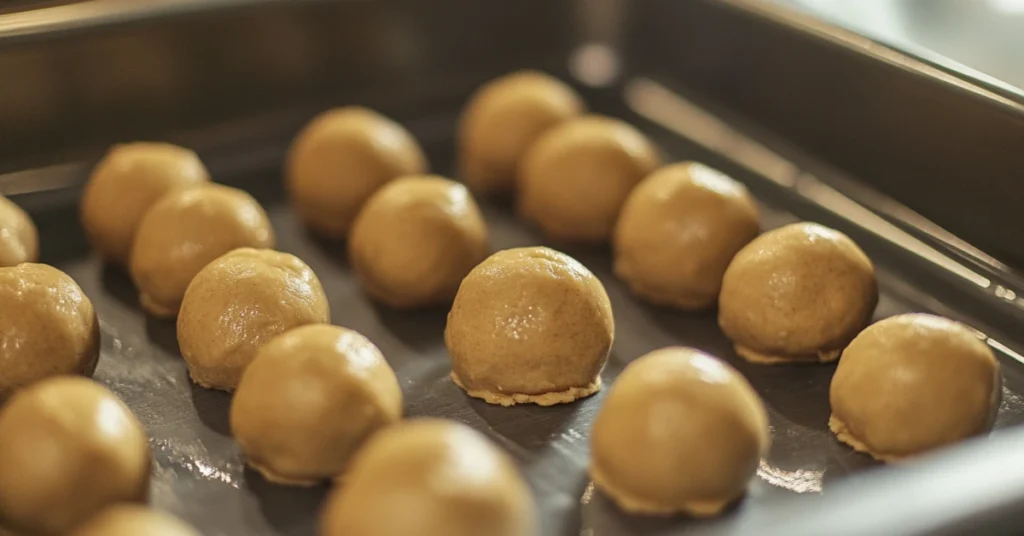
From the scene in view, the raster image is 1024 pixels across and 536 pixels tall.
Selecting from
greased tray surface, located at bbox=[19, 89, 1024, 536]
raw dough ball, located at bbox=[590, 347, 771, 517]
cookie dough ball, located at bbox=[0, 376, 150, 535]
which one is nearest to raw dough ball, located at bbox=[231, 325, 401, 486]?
greased tray surface, located at bbox=[19, 89, 1024, 536]

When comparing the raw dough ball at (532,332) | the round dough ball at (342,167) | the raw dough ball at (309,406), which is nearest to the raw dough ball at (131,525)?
the raw dough ball at (309,406)

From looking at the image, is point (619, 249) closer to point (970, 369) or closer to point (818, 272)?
point (818, 272)

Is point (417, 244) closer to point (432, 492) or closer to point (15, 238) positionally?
point (15, 238)

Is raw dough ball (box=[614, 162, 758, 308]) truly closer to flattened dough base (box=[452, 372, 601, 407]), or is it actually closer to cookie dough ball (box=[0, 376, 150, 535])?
flattened dough base (box=[452, 372, 601, 407])

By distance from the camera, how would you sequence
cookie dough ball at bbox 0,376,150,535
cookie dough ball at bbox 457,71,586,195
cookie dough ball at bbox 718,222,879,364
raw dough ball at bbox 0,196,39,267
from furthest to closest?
cookie dough ball at bbox 457,71,586,195 → raw dough ball at bbox 0,196,39,267 → cookie dough ball at bbox 718,222,879,364 → cookie dough ball at bbox 0,376,150,535

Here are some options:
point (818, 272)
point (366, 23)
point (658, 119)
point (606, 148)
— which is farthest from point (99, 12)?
point (818, 272)

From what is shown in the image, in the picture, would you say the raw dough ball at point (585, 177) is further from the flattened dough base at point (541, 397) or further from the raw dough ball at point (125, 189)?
the raw dough ball at point (125, 189)
